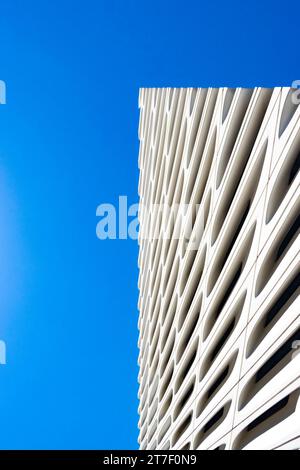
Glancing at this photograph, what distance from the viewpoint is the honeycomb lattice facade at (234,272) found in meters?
9.30

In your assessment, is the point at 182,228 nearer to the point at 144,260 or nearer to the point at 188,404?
the point at 188,404

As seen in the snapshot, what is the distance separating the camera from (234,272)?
13914 mm

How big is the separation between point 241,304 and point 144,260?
3217 cm

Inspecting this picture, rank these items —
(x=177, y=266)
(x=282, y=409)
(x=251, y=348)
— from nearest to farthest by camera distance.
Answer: (x=282, y=409) < (x=251, y=348) < (x=177, y=266)

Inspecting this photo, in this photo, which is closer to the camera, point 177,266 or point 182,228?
point 182,228

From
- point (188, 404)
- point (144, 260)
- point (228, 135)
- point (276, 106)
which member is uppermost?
point (144, 260)

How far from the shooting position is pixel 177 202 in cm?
2391

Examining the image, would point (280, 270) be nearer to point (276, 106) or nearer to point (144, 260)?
point (276, 106)

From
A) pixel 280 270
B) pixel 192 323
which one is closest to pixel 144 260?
pixel 192 323

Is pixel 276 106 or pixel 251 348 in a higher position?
pixel 276 106

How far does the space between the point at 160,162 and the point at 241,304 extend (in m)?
20.3

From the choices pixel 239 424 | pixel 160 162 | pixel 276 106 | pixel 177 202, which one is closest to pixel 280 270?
pixel 276 106

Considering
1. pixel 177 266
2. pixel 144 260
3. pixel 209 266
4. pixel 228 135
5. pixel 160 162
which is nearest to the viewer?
pixel 228 135

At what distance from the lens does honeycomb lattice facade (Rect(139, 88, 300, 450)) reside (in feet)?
30.5
